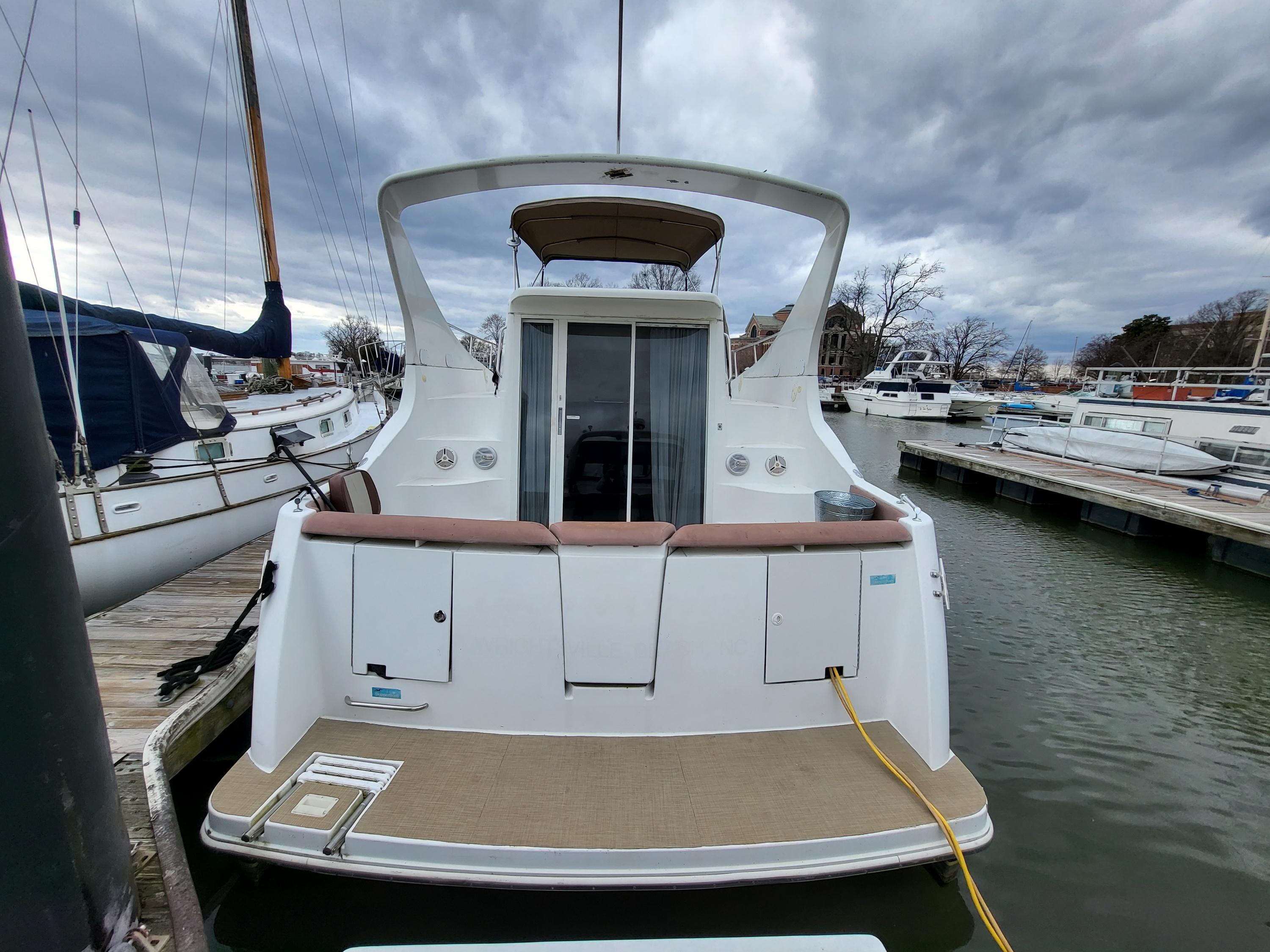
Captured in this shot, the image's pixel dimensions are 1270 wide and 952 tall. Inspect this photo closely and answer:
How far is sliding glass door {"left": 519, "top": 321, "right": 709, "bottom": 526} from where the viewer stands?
3787 millimetres

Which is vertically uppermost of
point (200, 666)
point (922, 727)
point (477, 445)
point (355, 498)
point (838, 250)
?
point (838, 250)

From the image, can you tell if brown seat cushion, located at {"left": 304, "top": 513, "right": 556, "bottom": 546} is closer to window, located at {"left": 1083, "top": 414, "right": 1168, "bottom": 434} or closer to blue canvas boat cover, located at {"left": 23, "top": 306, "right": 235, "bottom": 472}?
blue canvas boat cover, located at {"left": 23, "top": 306, "right": 235, "bottom": 472}

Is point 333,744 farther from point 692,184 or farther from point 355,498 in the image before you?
point 692,184

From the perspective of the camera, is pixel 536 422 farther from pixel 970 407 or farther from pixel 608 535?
pixel 970 407

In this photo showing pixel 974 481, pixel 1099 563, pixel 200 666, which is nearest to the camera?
pixel 200 666

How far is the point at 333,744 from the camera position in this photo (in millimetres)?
2045

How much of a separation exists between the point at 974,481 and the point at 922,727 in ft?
42.7

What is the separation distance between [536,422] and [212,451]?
4571mm

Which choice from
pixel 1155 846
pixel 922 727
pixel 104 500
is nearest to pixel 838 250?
pixel 922 727

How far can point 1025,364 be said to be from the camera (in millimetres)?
62594

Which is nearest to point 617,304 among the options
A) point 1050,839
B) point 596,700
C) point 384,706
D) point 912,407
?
point 596,700

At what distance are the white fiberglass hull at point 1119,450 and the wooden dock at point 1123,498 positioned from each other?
0.27 meters

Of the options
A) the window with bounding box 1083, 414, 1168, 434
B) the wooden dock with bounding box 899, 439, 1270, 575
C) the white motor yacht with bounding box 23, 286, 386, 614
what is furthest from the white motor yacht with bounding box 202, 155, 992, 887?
the window with bounding box 1083, 414, 1168, 434

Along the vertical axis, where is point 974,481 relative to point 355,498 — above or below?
below
